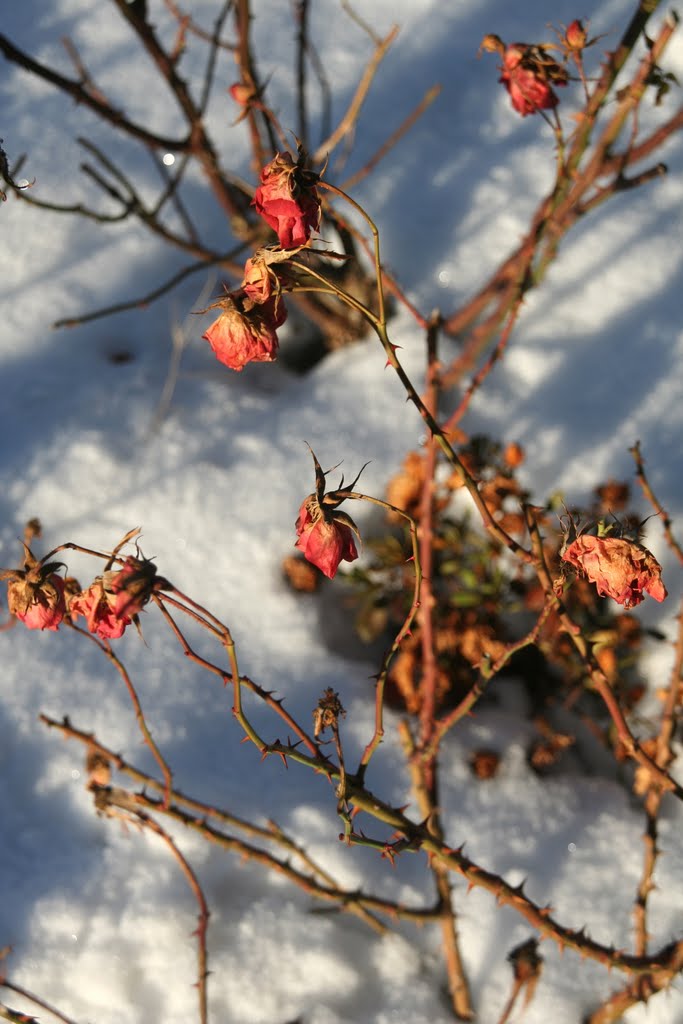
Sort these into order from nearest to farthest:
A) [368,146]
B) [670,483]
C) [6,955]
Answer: [6,955]
[670,483]
[368,146]

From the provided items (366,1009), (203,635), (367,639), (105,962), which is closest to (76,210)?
(203,635)

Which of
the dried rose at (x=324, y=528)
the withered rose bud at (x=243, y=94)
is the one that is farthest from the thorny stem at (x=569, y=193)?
the dried rose at (x=324, y=528)

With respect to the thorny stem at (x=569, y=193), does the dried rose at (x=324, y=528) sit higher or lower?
lower

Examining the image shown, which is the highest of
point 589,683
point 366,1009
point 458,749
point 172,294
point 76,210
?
point 172,294

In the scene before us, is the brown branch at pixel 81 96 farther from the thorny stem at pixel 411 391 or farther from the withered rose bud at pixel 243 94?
the thorny stem at pixel 411 391

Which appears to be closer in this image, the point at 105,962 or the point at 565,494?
the point at 105,962

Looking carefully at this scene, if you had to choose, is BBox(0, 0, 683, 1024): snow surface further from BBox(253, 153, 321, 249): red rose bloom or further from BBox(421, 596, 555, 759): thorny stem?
BBox(253, 153, 321, 249): red rose bloom

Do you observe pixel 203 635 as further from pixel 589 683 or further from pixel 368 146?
pixel 368 146
